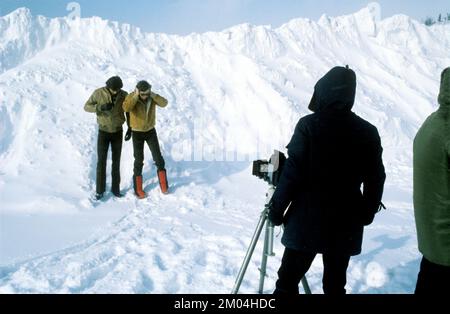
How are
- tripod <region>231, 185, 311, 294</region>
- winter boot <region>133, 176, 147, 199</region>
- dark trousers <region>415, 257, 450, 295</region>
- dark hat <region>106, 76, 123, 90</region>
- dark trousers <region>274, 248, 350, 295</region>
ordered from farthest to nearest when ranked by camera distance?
winter boot <region>133, 176, 147, 199</region> < dark hat <region>106, 76, 123, 90</region> < tripod <region>231, 185, 311, 294</region> < dark trousers <region>274, 248, 350, 295</region> < dark trousers <region>415, 257, 450, 295</region>

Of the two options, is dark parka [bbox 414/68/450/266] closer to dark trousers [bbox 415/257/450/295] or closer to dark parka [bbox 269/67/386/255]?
dark trousers [bbox 415/257/450/295]

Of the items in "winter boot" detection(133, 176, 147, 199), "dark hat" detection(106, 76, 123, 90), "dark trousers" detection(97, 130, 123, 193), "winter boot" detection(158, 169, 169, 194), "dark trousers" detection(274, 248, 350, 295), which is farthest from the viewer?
"winter boot" detection(158, 169, 169, 194)

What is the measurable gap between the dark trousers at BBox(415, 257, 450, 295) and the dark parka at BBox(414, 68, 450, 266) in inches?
2.0

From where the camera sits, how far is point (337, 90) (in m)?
2.56

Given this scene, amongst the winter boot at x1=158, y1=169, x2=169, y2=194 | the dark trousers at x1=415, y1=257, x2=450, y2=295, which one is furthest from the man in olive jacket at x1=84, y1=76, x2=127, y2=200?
the dark trousers at x1=415, y1=257, x2=450, y2=295

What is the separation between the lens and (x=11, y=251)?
4656mm

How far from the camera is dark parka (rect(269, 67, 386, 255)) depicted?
256 centimetres

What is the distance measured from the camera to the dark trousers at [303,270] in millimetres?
2730

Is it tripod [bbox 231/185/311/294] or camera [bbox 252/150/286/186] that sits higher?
camera [bbox 252/150/286/186]

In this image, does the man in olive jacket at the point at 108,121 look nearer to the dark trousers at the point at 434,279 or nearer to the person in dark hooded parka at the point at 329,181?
the person in dark hooded parka at the point at 329,181

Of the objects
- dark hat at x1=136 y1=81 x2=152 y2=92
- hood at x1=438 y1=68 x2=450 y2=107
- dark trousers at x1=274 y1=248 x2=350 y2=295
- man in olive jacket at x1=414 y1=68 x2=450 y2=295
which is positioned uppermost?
dark hat at x1=136 y1=81 x2=152 y2=92

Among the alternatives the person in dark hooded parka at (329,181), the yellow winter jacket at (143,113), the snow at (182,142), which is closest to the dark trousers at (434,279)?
the person in dark hooded parka at (329,181)

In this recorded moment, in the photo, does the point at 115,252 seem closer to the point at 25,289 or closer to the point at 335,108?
the point at 25,289

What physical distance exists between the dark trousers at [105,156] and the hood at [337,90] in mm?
4782
